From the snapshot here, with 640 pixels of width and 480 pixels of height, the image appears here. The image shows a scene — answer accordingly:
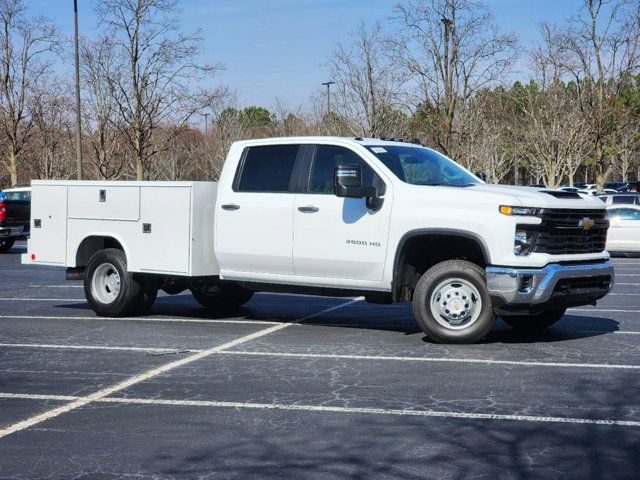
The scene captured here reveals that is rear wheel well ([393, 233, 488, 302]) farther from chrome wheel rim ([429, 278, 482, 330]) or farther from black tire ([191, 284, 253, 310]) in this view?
black tire ([191, 284, 253, 310])

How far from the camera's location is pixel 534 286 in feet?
28.0

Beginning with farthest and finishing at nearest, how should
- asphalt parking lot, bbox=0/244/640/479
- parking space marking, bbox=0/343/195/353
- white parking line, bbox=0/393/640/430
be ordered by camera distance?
parking space marking, bbox=0/343/195/353, white parking line, bbox=0/393/640/430, asphalt parking lot, bbox=0/244/640/479

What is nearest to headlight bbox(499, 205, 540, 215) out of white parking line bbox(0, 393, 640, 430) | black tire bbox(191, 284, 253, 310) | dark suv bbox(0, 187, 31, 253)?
white parking line bbox(0, 393, 640, 430)

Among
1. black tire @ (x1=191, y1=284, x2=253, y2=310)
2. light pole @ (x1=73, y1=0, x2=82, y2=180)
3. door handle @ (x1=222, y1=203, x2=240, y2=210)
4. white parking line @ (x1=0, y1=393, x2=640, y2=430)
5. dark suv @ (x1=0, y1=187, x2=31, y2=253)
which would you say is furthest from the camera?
light pole @ (x1=73, y1=0, x2=82, y2=180)

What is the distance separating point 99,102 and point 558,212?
115ft

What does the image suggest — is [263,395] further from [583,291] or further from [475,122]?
[475,122]

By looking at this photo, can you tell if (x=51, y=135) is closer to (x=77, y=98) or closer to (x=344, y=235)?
(x=77, y=98)

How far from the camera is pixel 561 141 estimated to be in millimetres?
45844

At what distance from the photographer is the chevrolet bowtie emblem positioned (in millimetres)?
8969

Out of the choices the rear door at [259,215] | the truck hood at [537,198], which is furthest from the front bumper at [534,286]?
the rear door at [259,215]

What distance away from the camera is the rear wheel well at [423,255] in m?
9.22

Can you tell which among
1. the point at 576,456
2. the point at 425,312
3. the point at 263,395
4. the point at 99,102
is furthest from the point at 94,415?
the point at 99,102

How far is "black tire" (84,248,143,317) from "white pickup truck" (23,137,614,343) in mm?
17

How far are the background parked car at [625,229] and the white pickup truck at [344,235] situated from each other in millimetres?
13243
